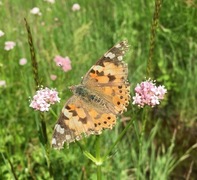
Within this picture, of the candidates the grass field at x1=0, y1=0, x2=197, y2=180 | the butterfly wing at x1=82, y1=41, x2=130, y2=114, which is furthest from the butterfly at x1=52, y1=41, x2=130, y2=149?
the grass field at x1=0, y1=0, x2=197, y2=180

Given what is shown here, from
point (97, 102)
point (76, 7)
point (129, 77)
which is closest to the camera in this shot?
point (97, 102)

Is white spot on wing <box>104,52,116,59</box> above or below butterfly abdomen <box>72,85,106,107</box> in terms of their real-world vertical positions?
above

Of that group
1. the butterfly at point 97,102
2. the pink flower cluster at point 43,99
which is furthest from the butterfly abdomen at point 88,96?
the pink flower cluster at point 43,99

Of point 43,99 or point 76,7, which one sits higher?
point 76,7

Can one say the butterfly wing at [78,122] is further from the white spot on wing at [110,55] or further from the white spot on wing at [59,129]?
the white spot on wing at [110,55]

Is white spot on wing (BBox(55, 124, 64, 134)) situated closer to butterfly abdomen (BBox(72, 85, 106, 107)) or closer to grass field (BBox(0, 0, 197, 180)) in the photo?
butterfly abdomen (BBox(72, 85, 106, 107))

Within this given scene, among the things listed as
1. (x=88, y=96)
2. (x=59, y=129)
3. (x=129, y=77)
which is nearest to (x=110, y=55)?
(x=88, y=96)

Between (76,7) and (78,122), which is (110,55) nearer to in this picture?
(78,122)

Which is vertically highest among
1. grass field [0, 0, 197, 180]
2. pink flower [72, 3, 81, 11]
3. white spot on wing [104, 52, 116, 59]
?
pink flower [72, 3, 81, 11]
